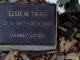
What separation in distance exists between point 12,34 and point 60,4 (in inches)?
22.1

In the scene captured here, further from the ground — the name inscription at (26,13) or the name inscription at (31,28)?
the name inscription at (26,13)

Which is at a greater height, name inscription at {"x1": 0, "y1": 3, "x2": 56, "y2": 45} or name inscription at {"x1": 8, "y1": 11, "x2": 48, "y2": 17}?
name inscription at {"x1": 8, "y1": 11, "x2": 48, "y2": 17}

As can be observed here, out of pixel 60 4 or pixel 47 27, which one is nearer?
pixel 47 27

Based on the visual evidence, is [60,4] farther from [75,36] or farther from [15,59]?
[15,59]

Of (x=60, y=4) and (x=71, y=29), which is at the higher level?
(x=60, y=4)

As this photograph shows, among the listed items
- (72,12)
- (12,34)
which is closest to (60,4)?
(72,12)

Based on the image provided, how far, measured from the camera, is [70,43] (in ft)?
8.64

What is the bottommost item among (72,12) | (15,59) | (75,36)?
(15,59)

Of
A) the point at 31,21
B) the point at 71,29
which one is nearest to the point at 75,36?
the point at 71,29

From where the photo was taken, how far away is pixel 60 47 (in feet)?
8.53

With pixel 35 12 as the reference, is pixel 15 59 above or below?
below

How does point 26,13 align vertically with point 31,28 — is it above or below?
above

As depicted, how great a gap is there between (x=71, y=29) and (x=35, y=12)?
40 cm

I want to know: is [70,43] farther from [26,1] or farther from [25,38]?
[26,1]
